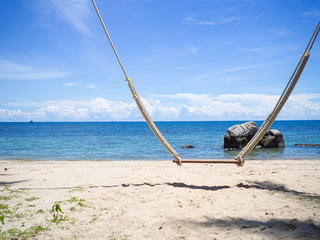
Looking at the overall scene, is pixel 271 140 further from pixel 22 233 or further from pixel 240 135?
pixel 22 233

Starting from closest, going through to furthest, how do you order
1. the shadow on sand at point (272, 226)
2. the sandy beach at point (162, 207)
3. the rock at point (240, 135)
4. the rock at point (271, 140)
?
the shadow on sand at point (272, 226)
the sandy beach at point (162, 207)
the rock at point (240, 135)
the rock at point (271, 140)

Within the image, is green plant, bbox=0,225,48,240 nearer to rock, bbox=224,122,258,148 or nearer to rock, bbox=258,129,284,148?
rock, bbox=224,122,258,148

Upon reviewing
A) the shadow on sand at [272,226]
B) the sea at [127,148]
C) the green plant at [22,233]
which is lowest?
the sea at [127,148]

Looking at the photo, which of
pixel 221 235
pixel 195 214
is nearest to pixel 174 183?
pixel 195 214

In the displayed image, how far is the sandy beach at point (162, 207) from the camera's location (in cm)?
248

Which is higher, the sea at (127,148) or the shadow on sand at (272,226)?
the shadow on sand at (272,226)

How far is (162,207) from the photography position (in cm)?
323

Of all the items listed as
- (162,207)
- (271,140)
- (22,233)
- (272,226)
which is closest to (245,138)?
(271,140)

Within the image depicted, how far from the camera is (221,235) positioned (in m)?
2.37

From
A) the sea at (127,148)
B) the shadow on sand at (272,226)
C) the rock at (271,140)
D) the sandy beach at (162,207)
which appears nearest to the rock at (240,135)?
the sea at (127,148)

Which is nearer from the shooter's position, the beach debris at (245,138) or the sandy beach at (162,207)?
the sandy beach at (162,207)

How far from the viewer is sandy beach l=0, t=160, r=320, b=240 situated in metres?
2.48

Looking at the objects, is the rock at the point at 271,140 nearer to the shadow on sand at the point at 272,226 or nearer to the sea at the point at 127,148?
the sea at the point at 127,148

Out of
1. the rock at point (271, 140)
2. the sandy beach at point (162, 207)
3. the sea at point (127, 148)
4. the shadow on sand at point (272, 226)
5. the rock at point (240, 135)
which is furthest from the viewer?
the rock at point (271, 140)
